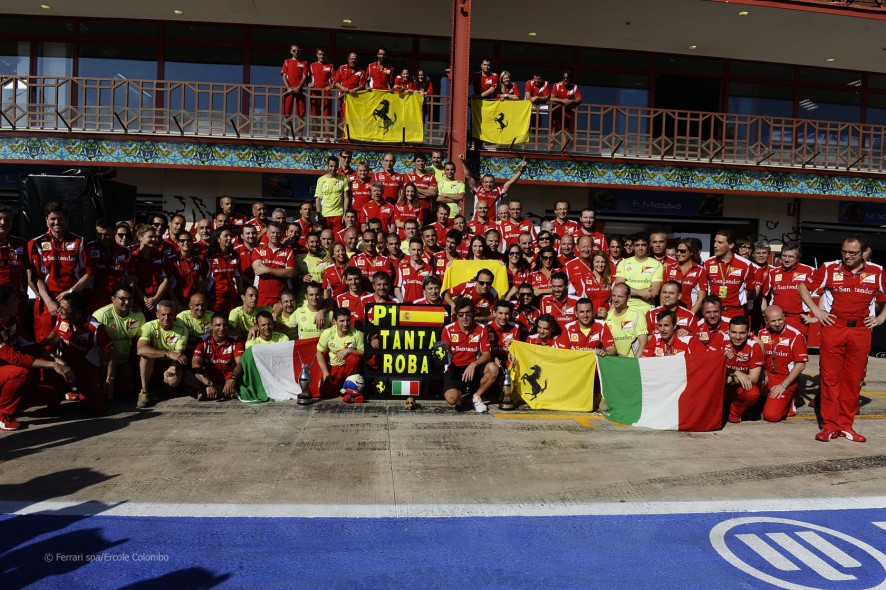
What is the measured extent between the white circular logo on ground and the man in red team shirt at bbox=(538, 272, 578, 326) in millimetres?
4121

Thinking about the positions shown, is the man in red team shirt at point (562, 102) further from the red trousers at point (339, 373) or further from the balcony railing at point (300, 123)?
the red trousers at point (339, 373)

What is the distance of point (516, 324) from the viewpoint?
839 cm

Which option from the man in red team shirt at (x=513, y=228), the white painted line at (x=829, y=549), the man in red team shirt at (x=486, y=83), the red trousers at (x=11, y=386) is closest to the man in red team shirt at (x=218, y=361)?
the red trousers at (x=11, y=386)

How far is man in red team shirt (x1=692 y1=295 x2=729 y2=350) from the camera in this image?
7480mm

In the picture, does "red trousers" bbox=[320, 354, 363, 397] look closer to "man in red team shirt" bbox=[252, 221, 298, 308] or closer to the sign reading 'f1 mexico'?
the sign reading 'f1 mexico'

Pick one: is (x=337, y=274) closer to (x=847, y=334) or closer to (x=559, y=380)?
(x=559, y=380)

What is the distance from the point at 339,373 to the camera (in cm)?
790

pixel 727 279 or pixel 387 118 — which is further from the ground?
pixel 387 118

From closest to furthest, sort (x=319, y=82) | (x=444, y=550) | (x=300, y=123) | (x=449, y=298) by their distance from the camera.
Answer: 1. (x=444, y=550)
2. (x=449, y=298)
3. (x=300, y=123)
4. (x=319, y=82)

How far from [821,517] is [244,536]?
4.15m

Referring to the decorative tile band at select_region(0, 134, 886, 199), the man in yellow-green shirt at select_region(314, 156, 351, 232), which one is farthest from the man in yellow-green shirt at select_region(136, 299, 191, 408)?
the decorative tile band at select_region(0, 134, 886, 199)

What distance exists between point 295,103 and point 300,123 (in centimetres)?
47

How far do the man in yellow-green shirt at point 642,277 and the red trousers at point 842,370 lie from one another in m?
2.25

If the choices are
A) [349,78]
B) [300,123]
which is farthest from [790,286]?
[300,123]
